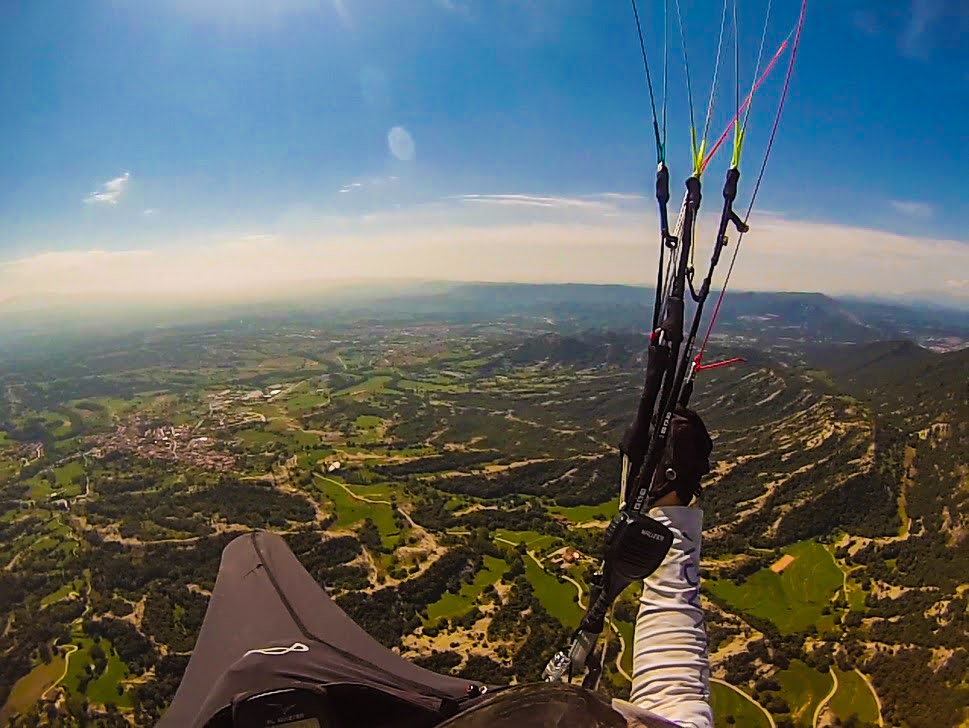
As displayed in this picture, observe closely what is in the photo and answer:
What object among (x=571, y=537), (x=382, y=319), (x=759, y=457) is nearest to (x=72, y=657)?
(x=571, y=537)

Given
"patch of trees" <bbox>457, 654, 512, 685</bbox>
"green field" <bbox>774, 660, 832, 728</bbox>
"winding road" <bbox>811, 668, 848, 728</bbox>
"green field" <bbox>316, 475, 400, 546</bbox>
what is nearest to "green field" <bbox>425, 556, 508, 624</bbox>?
"patch of trees" <bbox>457, 654, 512, 685</bbox>

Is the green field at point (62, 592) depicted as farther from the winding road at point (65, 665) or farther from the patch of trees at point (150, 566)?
the winding road at point (65, 665)

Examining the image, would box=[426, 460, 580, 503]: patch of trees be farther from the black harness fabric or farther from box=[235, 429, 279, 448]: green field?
the black harness fabric

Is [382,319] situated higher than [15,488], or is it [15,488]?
[382,319]

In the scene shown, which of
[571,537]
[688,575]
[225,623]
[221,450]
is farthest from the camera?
[221,450]

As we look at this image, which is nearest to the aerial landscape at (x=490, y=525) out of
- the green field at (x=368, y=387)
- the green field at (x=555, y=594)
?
the green field at (x=555, y=594)

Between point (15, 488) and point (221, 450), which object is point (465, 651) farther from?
point (15, 488)
